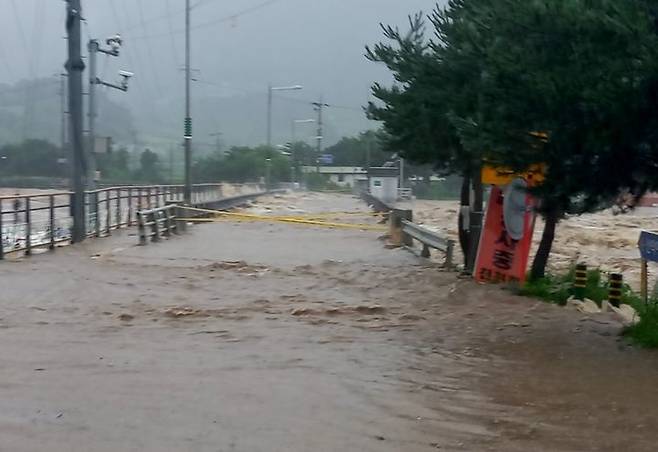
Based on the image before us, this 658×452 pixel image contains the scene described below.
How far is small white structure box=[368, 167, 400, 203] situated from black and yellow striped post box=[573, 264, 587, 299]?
52445 mm

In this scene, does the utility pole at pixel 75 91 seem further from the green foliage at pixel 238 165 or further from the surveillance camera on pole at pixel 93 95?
the green foliage at pixel 238 165

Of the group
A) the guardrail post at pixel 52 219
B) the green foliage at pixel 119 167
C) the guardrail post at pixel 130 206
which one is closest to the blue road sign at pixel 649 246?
the guardrail post at pixel 52 219

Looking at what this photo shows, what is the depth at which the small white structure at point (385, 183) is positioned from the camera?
226 feet

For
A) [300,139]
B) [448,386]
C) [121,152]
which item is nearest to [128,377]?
[448,386]

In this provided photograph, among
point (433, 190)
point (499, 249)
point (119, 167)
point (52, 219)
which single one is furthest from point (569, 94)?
point (433, 190)

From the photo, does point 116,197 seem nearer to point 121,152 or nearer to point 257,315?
point 257,315

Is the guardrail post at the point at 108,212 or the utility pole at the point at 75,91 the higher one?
the utility pole at the point at 75,91

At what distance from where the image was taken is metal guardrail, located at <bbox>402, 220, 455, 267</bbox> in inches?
752

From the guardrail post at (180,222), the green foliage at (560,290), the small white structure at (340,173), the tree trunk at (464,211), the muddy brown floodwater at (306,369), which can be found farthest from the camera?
the small white structure at (340,173)

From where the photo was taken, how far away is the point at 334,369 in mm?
8898

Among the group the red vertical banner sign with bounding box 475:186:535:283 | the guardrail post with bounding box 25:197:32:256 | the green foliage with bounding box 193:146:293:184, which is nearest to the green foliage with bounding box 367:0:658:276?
the red vertical banner sign with bounding box 475:186:535:283

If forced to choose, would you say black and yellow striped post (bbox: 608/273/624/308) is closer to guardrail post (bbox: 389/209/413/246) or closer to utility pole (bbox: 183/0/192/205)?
guardrail post (bbox: 389/209/413/246)

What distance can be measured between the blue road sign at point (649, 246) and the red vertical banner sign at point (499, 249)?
4.19 meters

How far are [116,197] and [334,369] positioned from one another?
2130 centimetres
